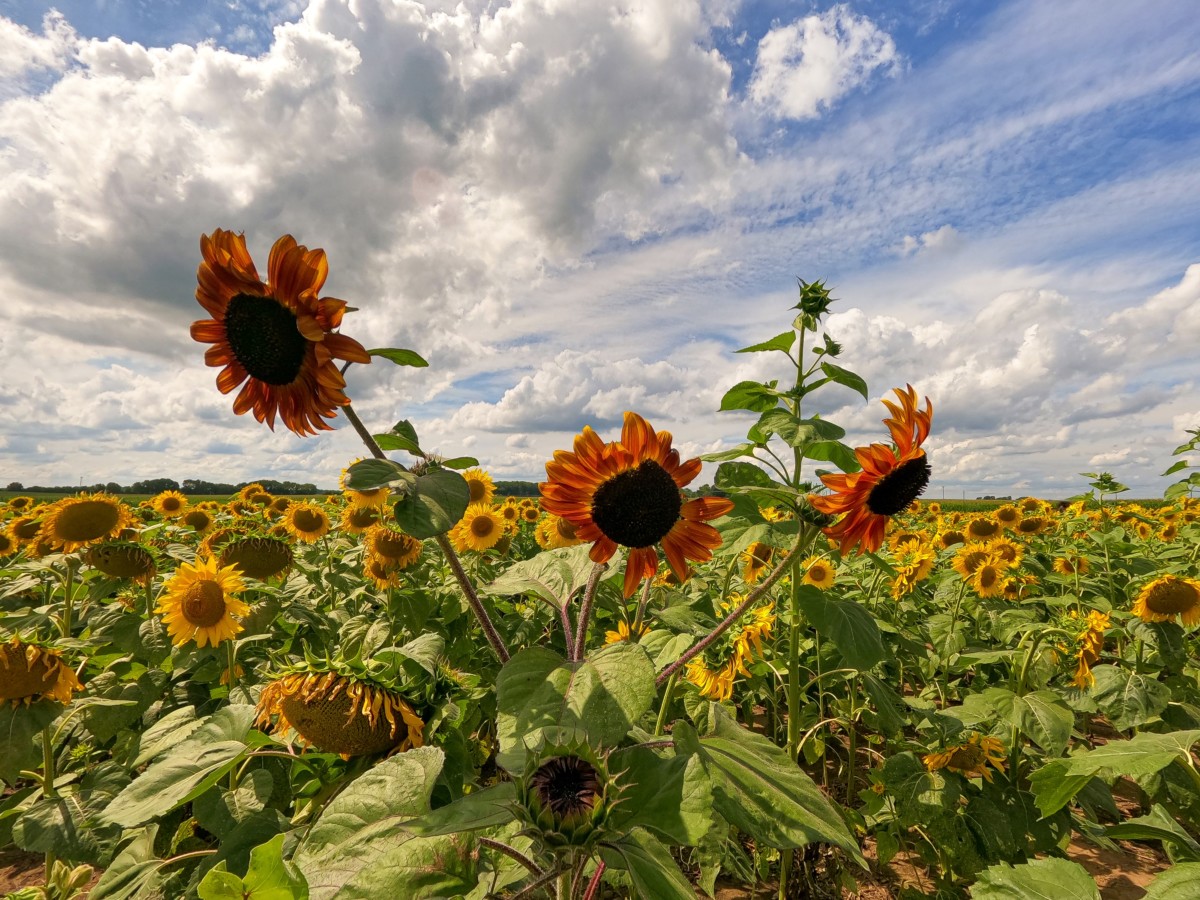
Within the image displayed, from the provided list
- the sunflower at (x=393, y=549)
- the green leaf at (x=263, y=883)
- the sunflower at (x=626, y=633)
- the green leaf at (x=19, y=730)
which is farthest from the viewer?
the sunflower at (x=393, y=549)

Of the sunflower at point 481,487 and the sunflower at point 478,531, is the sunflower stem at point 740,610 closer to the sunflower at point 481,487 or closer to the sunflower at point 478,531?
the sunflower at point 478,531

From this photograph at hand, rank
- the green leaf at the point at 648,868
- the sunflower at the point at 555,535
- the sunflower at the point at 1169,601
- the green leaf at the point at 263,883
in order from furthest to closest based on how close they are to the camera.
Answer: the sunflower at the point at 555,535
the sunflower at the point at 1169,601
the green leaf at the point at 648,868
the green leaf at the point at 263,883

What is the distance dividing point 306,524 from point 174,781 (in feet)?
14.7

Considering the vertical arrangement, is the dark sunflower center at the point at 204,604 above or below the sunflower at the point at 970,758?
above

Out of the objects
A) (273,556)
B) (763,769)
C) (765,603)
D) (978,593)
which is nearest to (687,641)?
(763,769)

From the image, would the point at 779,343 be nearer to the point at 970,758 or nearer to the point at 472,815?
the point at 472,815

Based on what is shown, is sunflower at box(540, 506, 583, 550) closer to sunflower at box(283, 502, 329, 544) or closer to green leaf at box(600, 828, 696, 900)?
sunflower at box(283, 502, 329, 544)

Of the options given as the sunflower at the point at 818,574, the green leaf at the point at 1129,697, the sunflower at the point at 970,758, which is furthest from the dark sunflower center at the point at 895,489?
the sunflower at the point at 818,574

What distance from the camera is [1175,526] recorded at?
7.86 m

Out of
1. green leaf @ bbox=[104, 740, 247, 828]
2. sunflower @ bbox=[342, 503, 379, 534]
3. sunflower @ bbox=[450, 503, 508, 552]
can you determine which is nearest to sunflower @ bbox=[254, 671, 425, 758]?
green leaf @ bbox=[104, 740, 247, 828]

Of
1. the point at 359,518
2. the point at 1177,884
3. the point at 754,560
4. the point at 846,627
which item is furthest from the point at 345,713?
the point at 359,518

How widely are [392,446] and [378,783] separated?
0.70 metres

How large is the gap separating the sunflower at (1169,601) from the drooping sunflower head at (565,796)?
4.09 metres

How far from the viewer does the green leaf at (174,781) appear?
1.40m
